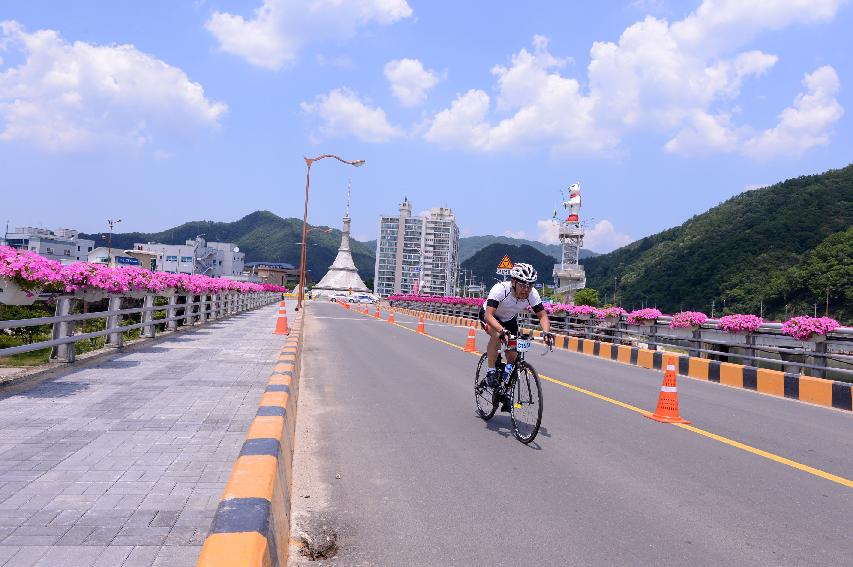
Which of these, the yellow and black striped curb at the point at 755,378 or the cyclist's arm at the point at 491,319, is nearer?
the cyclist's arm at the point at 491,319

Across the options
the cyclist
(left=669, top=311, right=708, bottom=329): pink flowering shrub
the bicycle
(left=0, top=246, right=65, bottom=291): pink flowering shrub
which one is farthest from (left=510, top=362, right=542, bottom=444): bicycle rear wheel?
(left=669, top=311, right=708, bottom=329): pink flowering shrub

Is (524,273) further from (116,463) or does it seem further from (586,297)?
(586,297)

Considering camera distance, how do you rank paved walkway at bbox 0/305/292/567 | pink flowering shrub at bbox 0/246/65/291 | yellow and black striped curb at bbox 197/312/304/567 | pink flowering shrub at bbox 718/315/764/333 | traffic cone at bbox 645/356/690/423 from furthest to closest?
pink flowering shrub at bbox 718/315/764/333, traffic cone at bbox 645/356/690/423, pink flowering shrub at bbox 0/246/65/291, paved walkway at bbox 0/305/292/567, yellow and black striped curb at bbox 197/312/304/567

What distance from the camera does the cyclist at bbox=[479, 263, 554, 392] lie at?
22.6ft

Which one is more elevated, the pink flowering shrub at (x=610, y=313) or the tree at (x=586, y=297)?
the tree at (x=586, y=297)

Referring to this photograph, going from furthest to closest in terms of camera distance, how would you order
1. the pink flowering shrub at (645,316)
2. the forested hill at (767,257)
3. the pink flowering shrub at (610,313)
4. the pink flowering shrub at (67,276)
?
the forested hill at (767,257) → the pink flowering shrub at (610,313) → the pink flowering shrub at (645,316) → the pink flowering shrub at (67,276)

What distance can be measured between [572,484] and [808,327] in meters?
9.95

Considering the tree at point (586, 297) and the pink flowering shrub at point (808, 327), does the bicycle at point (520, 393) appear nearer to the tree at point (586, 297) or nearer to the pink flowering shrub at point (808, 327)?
the pink flowering shrub at point (808, 327)

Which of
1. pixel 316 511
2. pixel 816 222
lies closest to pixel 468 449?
pixel 316 511

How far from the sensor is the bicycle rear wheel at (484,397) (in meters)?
7.64

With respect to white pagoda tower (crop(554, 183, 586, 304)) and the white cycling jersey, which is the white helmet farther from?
white pagoda tower (crop(554, 183, 586, 304))

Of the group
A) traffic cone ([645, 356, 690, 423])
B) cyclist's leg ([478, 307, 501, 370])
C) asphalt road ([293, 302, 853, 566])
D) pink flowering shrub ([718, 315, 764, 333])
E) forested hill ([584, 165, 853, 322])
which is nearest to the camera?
asphalt road ([293, 302, 853, 566])

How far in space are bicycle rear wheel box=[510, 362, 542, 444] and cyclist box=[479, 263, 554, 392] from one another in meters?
0.35

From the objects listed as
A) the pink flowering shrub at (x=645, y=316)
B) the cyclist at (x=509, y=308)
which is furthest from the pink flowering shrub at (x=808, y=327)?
the cyclist at (x=509, y=308)
